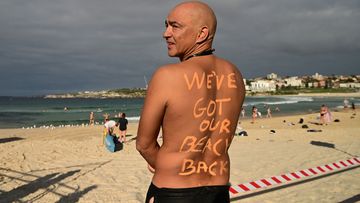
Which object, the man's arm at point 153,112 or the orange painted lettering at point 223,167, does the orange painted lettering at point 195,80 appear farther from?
the orange painted lettering at point 223,167

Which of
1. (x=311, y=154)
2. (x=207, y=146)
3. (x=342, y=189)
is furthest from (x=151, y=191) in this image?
(x=311, y=154)

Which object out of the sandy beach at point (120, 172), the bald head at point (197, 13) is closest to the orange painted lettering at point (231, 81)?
the bald head at point (197, 13)

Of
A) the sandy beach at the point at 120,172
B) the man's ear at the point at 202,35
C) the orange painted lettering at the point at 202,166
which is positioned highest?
the man's ear at the point at 202,35

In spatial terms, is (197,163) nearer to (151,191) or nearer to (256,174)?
(151,191)

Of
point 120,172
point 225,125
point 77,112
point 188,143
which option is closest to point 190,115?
point 188,143

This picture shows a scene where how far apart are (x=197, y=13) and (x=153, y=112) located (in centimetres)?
68

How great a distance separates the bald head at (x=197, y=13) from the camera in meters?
2.18

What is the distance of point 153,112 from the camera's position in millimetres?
2037

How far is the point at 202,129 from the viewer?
2199mm

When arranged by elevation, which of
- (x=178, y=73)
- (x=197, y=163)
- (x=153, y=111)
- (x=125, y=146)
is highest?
(x=178, y=73)

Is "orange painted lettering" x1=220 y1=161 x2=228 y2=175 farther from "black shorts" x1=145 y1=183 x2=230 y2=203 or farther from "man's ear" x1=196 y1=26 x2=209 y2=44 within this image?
"man's ear" x1=196 y1=26 x2=209 y2=44

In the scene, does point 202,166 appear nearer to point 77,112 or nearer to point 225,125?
point 225,125

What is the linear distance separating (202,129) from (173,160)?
0.86 ft

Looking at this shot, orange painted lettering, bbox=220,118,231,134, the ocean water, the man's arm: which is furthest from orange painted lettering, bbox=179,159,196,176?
the ocean water
